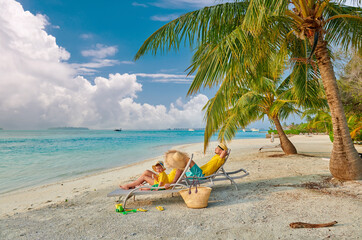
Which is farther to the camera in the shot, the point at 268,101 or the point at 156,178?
the point at 268,101

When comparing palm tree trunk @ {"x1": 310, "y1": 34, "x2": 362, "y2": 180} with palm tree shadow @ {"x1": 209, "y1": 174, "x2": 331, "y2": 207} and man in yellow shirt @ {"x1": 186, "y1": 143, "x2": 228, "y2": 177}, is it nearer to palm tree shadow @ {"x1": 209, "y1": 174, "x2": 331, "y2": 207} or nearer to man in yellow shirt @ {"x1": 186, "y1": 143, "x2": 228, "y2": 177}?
palm tree shadow @ {"x1": 209, "y1": 174, "x2": 331, "y2": 207}

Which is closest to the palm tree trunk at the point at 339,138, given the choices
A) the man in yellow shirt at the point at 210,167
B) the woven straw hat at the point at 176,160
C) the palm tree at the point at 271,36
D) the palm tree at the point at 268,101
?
the palm tree at the point at 271,36

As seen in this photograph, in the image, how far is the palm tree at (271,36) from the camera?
15.0ft

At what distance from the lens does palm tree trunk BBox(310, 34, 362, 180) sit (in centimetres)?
462

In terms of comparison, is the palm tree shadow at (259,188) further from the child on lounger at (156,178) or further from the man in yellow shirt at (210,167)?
the child on lounger at (156,178)

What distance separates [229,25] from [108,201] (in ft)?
16.4

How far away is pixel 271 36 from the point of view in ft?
16.4

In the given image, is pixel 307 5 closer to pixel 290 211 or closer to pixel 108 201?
pixel 290 211

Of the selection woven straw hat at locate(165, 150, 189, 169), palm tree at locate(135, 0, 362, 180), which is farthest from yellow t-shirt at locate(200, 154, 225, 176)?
palm tree at locate(135, 0, 362, 180)

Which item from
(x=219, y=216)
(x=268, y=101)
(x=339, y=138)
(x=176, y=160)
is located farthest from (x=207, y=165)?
(x=268, y=101)

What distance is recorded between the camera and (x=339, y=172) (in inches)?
187

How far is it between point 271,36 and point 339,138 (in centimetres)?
246

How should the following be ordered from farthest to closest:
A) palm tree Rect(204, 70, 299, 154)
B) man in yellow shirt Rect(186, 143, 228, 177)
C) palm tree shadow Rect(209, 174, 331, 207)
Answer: palm tree Rect(204, 70, 299, 154) < man in yellow shirt Rect(186, 143, 228, 177) < palm tree shadow Rect(209, 174, 331, 207)

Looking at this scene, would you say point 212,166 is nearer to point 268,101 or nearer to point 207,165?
point 207,165
